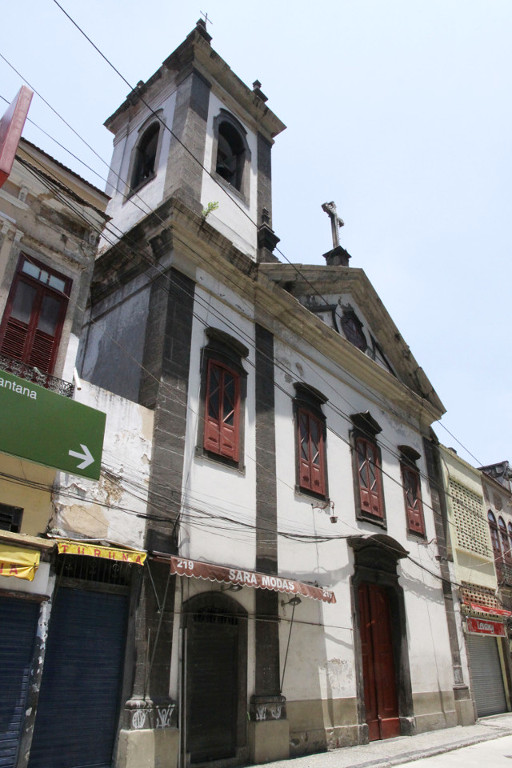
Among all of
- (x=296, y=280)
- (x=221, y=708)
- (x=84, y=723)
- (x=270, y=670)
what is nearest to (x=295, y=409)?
(x=296, y=280)

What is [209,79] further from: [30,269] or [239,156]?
[30,269]

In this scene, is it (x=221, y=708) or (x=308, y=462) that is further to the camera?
(x=308, y=462)

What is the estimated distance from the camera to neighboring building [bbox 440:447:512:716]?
16234 mm

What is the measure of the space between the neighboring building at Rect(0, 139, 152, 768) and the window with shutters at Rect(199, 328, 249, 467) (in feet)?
4.53

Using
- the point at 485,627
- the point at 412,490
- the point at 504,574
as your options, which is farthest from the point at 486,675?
the point at 412,490

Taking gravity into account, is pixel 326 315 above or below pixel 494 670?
above

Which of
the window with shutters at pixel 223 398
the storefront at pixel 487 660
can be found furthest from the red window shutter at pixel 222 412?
the storefront at pixel 487 660

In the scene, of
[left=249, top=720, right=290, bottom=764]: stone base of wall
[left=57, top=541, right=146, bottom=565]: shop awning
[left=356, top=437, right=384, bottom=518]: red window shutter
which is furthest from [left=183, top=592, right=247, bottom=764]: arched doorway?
[left=356, top=437, right=384, bottom=518]: red window shutter

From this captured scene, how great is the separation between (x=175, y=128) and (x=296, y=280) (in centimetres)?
445

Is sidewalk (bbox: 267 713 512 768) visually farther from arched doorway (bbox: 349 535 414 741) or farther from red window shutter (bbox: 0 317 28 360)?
red window shutter (bbox: 0 317 28 360)

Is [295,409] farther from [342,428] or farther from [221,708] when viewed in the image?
[221,708]

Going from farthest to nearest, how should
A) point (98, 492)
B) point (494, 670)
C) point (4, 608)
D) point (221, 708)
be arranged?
point (494, 670)
point (221, 708)
point (98, 492)
point (4, 608)

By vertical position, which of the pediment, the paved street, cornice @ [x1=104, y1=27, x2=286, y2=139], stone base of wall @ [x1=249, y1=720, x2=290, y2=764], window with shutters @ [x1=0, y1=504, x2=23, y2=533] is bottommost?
the paved street

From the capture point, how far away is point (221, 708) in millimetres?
8500
